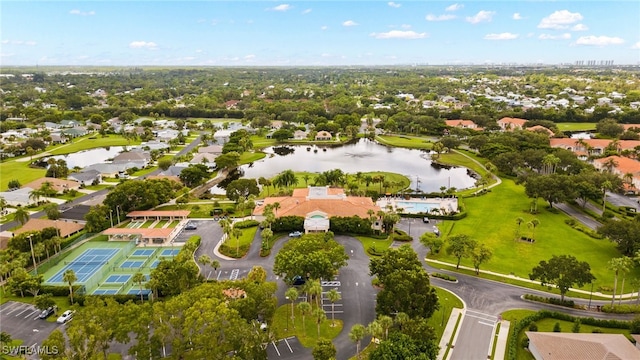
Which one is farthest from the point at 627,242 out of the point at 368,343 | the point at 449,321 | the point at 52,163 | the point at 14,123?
the point at 14,123

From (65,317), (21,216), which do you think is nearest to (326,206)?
(65,317)

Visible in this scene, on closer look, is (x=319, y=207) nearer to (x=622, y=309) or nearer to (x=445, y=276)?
(x=445, y=276)

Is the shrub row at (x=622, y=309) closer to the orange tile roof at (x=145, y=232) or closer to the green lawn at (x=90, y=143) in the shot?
the orange tile roof at (x=145, y=232)

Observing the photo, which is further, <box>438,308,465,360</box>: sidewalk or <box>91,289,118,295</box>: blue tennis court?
<box>91,289,118,295</box>: blue tennis court

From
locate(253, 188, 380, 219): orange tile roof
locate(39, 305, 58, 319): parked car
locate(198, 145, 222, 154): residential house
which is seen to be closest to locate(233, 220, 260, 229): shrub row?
locate(253, 188, 380, 219): orange tile roof

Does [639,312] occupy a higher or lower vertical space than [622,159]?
lower

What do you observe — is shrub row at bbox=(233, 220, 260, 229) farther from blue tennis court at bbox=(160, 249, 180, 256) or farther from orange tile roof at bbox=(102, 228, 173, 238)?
blue tennis court at bbox=(160, 249, 180, 256)

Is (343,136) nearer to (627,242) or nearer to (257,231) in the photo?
(257,231)
